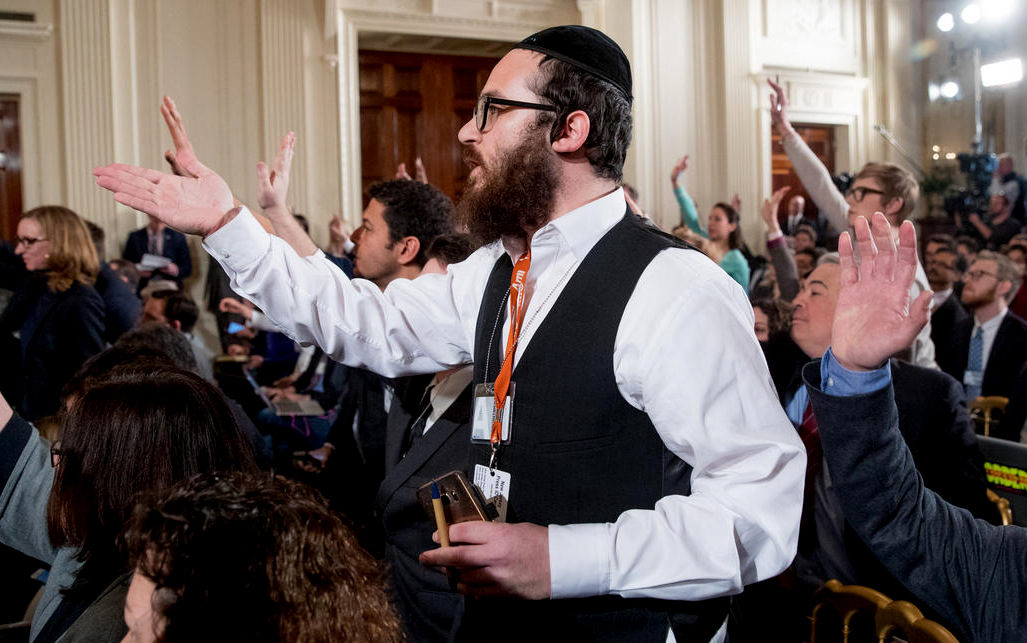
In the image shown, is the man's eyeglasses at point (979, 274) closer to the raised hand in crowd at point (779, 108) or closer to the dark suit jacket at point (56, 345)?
the raised hand in crowd at point (779, 108)

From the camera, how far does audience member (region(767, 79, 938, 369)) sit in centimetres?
352

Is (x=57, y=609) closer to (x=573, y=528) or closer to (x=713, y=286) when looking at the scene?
(x=573, y=528)

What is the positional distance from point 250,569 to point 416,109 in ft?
29.4

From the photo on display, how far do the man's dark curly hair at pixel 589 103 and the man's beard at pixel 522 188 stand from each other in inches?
1.5

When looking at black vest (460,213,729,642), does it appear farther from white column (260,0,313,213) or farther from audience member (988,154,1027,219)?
audience member (988,154,1027,219)

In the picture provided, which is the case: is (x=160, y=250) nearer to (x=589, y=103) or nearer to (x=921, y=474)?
(x=921, y=474)

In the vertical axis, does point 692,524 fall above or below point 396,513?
above

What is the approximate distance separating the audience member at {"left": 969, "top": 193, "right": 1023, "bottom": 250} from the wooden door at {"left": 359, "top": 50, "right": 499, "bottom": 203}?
17.9 feet

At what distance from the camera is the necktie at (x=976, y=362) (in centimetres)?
491

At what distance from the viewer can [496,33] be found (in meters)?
9.16

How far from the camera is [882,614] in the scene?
5.58 feet

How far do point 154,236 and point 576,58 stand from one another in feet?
22.4

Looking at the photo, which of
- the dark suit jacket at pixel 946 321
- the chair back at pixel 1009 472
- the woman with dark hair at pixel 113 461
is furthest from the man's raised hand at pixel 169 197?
the dark suit jacket at pixel 946 321

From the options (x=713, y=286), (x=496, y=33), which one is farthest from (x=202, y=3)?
(x=713, y=286)
